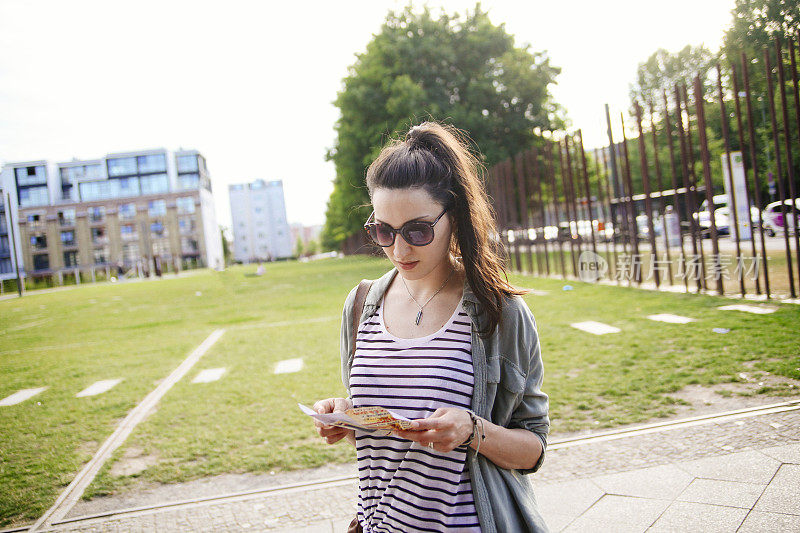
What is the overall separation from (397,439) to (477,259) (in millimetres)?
604

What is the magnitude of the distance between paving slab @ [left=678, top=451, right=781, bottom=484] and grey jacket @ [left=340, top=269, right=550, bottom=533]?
2.12 metres

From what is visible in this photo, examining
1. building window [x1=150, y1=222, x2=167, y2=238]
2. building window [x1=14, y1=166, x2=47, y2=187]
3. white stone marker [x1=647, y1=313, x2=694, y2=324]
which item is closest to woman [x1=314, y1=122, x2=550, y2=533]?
building window [x1=14, y1=166, x2=47, y2=187]

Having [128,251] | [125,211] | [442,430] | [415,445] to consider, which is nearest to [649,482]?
[415,445]

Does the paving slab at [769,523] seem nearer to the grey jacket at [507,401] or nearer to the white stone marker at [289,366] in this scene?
the grey jacket at [507,401]

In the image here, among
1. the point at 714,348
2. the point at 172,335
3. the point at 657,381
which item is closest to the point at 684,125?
the point at 714,348

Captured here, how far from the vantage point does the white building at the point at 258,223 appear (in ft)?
497

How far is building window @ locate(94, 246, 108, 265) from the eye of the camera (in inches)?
311

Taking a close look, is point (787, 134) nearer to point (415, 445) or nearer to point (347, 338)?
point (347, 338)

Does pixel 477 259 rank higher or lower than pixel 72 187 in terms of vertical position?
lower

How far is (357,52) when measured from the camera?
30.6m

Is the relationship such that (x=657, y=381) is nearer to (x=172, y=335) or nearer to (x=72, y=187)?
(x=72, y=187)

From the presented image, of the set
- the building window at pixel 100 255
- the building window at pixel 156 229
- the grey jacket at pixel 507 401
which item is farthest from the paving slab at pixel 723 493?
the building window at pixel 156 229

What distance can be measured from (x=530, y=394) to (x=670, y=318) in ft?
23.4

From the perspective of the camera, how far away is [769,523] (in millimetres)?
2732
